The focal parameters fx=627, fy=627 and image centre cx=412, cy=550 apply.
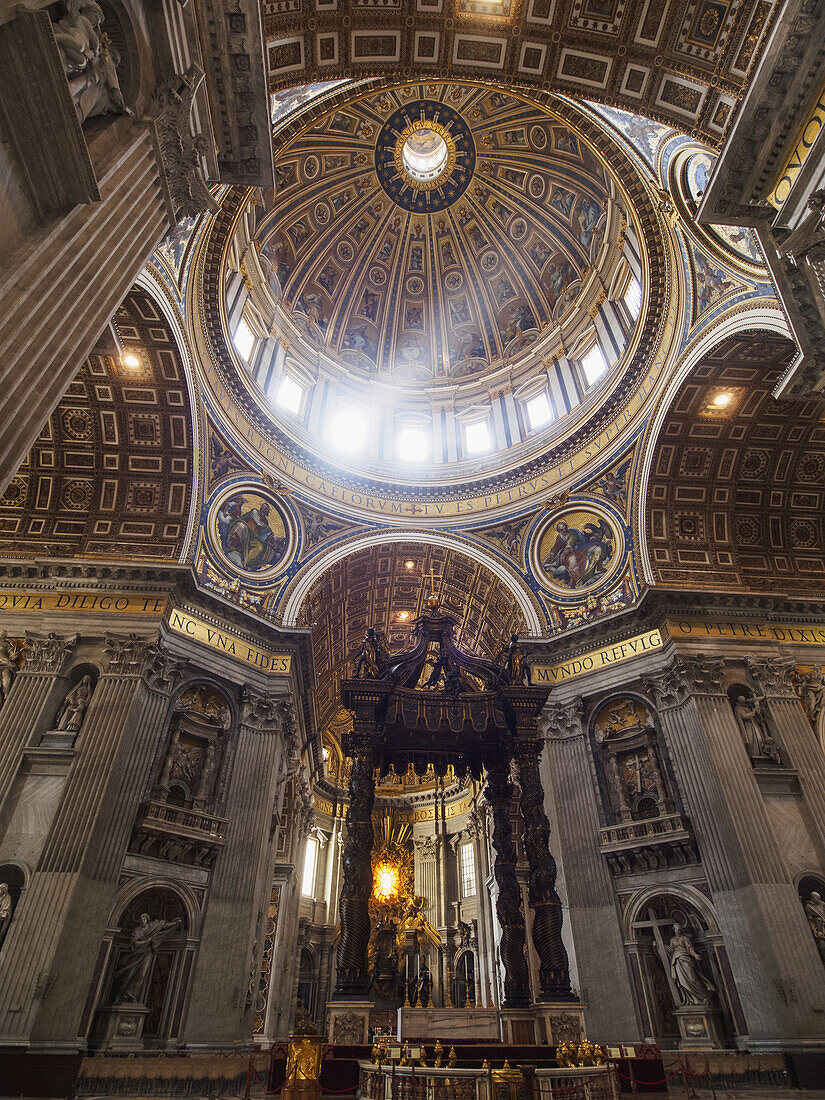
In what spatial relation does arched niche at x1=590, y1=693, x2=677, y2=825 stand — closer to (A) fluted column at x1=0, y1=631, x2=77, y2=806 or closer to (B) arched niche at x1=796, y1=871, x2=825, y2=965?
(B) arched niche at x1=796, y1=871, x2=825, y2=965

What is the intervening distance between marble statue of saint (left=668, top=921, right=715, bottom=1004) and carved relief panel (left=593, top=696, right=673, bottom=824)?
98.5 inches

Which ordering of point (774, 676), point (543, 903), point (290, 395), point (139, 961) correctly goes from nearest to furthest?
point (543, 903)
point (139, 961)
point (774, 676)
point (290, 395)

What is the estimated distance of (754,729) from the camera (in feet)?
48.4

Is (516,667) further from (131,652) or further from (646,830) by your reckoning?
(131,652)

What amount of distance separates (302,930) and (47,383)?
88.1ft

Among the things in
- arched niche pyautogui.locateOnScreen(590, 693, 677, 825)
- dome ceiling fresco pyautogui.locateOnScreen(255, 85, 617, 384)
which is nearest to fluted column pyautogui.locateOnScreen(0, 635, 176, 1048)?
arched niche pyautogui.locateOnScreen(590, 693, 677, 825)

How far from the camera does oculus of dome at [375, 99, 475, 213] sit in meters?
22.1

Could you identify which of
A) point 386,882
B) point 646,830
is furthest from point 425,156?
point 386,882

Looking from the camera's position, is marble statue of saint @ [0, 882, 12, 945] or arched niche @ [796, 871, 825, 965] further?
arched niche @ [796, 871, 825, 965]

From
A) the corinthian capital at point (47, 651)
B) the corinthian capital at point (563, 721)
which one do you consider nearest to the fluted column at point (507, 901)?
the corinthian capital at point (563, 721)

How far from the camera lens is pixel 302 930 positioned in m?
26.1

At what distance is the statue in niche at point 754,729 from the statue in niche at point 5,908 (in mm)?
15345

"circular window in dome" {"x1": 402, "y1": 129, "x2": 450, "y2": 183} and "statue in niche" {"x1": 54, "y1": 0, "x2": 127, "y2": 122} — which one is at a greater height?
"circular window in dome" {"x1": 402, "y1": 129, "x2": 450, "y2": 183}

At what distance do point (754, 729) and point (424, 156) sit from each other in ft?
75.4
